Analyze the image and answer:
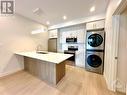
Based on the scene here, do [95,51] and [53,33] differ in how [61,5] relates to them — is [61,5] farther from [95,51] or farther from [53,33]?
[53,33]

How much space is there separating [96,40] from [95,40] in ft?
0.13

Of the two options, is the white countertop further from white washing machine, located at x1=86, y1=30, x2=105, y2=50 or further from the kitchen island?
white washing machine, located at x1=86, y1=30, x2=105, y2=50

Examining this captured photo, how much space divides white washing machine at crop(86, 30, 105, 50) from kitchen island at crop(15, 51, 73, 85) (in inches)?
45.5

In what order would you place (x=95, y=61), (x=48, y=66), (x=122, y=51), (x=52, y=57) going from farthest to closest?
1. (x=95, y=61)
2. (x=48, y=66)
3. (x=52, y=57)
4. (x=122, y=51)

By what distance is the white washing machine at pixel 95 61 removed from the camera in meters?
3.09

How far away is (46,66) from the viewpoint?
8.56 feet

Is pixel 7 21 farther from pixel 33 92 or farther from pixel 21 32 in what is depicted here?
pixel 33 92

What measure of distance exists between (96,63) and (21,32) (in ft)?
11.9

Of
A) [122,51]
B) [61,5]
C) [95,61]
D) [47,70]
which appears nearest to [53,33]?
[61,5]

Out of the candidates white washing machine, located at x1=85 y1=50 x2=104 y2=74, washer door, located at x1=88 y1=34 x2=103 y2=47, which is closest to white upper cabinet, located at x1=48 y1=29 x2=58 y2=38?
washer door, located at x1=88 y1=34 x2=103 y2=47

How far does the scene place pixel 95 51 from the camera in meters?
3.18

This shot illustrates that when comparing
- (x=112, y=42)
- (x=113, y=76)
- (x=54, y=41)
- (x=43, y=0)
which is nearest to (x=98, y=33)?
(x=112, y=42)

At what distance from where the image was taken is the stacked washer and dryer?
3.05 m

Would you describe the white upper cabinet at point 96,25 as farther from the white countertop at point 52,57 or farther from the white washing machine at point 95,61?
the white countertop at point 52,57
